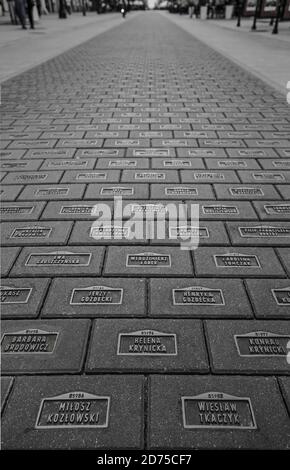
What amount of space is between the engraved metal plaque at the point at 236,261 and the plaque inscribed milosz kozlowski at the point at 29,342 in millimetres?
1273

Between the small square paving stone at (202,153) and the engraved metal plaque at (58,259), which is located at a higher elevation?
the small square paving stone at (202,153)

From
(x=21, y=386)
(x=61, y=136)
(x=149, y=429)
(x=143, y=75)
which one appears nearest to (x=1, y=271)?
(x=21, y=386)

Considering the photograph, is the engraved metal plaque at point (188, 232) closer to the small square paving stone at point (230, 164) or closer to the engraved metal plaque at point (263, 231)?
the engraved metal plaque at point (263, 231)

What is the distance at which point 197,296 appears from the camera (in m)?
2.32

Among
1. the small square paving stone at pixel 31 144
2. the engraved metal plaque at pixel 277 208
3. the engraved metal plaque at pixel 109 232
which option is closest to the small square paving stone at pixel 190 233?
the engraved metal plaque at pixel 109 232

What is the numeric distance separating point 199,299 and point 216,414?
0.76m

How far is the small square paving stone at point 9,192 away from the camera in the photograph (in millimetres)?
3475

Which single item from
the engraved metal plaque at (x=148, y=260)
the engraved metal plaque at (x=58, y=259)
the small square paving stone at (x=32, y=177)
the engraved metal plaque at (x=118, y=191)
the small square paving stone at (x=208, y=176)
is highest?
the small square paving stone at (x=208, y=176)

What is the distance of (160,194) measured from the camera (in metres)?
3.48

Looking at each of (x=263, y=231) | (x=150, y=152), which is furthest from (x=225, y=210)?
(x=150, y=152)

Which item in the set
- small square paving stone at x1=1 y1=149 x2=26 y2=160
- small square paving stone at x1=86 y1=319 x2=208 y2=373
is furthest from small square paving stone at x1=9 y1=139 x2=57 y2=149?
small square paving stone at x1=86 y1=319 x2=208 y2=373

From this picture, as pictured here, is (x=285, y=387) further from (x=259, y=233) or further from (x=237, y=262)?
(x=259, y=233)

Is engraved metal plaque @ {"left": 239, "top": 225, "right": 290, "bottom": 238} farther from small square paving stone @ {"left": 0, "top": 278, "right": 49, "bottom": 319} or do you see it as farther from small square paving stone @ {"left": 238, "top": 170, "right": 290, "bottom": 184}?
small square paving stone @ {"left": 0, "top": 278, "right": 49, "bottom": 319}
